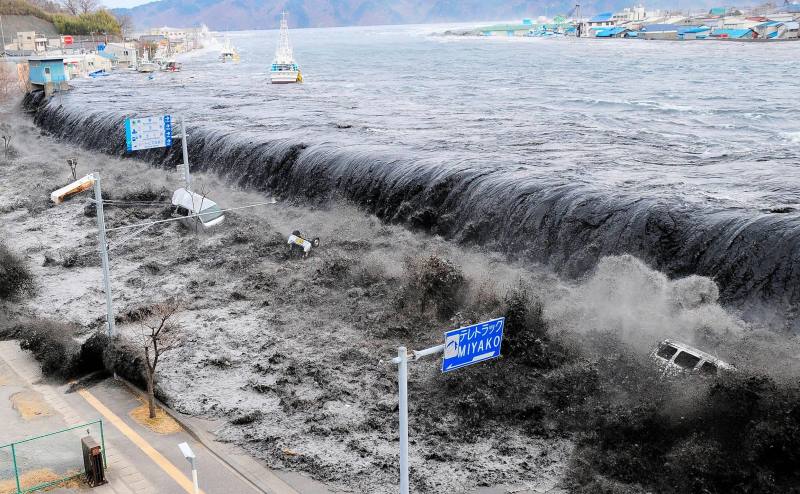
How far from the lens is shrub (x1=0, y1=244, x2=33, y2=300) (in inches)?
1246

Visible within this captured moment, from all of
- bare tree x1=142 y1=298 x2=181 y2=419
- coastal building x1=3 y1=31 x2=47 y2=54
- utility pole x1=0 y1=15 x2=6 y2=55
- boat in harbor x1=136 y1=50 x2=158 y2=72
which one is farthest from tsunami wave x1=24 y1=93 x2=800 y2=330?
coastal building x1=3 y1=31 x2=47 y2=54

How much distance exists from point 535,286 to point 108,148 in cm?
4144

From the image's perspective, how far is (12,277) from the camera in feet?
106

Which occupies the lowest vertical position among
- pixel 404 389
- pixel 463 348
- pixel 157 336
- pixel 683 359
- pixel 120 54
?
pixel 683 359

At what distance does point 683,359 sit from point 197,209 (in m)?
26.4

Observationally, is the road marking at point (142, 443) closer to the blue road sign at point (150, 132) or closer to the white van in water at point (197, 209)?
the blue road sign at point (150, 132)

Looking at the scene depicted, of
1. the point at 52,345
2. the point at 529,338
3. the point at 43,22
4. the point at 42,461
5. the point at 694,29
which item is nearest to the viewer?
the point at 42,461

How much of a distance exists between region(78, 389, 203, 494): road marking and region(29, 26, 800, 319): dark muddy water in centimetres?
1621

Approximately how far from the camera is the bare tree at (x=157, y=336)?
843 inches

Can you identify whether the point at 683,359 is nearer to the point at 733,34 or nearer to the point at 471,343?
the point at 471,343

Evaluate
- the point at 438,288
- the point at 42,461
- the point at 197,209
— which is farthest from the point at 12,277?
the point at 438,288

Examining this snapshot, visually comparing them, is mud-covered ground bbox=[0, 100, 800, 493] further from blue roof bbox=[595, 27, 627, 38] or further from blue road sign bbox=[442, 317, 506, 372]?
blue roof bbox=[595, 27, 627, 38]

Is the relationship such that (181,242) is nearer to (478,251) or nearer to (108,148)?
(478,251)

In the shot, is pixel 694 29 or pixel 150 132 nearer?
pixel 150 132
